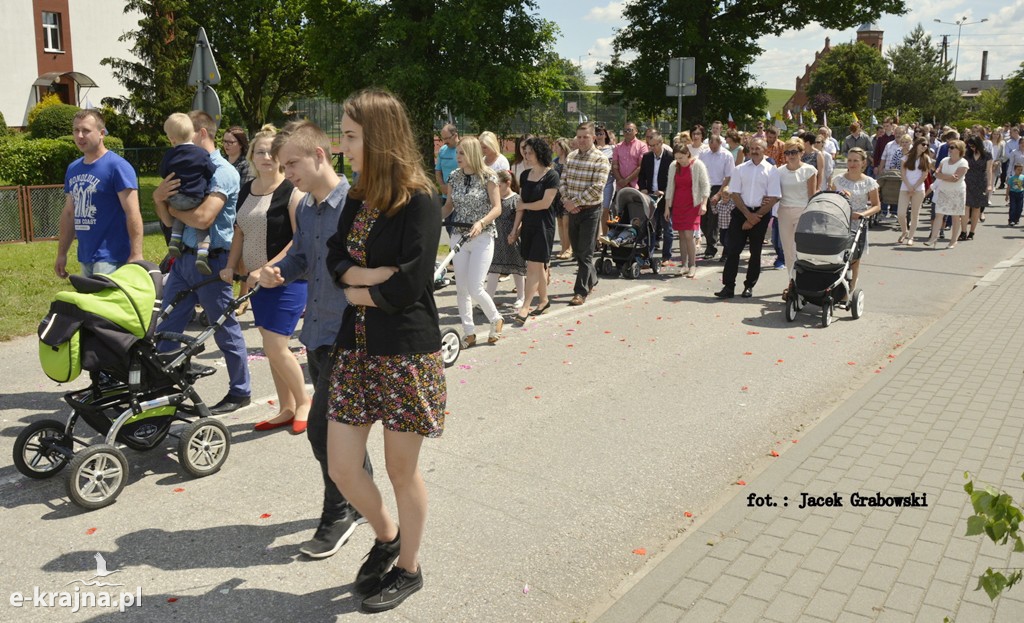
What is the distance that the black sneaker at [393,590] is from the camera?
13.1 ft

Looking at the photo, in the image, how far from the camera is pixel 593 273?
11.4 m

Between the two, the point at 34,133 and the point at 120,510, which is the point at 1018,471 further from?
the point at 34,133

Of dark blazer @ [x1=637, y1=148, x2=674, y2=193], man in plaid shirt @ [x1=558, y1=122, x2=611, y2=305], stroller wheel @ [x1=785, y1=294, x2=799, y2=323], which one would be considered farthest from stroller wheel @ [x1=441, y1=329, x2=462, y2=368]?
dark blazer @ [x1=637, y1=148, x2=674, y2=193]

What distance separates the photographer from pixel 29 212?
14.4 metres

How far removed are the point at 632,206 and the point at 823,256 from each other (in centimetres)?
346

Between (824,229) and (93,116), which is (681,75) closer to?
(824,229)

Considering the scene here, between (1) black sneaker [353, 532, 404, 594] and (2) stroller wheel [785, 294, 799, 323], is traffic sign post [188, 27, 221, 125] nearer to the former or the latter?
(2) stroller wheel [785, 294, 799, 323]

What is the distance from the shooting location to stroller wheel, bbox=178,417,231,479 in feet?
17.9

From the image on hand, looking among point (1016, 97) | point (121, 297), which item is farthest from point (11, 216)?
point (1016, 97)

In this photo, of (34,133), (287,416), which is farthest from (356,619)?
(34,133)

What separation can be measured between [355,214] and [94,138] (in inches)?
145

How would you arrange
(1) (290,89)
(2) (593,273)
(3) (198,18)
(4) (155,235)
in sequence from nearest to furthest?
(2) (593,273), (4) (155,235), (3) (198,18), (1) (290,89)

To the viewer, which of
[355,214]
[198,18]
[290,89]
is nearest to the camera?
[355,214]

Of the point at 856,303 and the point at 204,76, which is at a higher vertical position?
the point at 204,76
